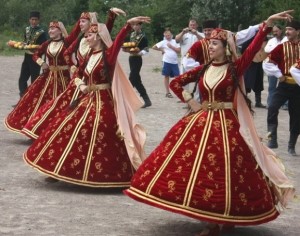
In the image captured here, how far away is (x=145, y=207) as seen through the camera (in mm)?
8055

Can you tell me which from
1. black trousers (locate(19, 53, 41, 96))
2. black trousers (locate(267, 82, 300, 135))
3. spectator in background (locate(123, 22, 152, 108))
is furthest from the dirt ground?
spectator in background (locate(123, 22, 152, 108))

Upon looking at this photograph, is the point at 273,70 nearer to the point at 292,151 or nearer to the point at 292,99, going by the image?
the point at 292,99

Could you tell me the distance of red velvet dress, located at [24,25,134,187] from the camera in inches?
337

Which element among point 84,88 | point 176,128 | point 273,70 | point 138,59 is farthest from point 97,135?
point 138,59

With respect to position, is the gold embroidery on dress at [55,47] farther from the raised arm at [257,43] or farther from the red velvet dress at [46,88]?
the raised arm at [257,43]

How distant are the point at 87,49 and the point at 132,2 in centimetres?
4213

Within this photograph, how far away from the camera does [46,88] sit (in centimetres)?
1184

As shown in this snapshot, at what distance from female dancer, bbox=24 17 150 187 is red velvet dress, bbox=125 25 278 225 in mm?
1606

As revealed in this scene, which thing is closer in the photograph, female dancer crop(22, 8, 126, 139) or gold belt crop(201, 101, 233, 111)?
gold belt crop(201, 101, 233, 111)

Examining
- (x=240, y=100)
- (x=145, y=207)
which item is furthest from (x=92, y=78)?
(x=240, y=100)

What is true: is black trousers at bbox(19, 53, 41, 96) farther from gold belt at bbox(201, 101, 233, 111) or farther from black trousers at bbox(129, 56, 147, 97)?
gold belt at bbox(201, 101, 233, 111)

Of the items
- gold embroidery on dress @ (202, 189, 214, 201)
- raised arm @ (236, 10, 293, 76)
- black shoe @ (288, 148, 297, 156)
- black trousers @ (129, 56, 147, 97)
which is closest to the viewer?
gold embroidery on dress @ (202, 189, 214, 201)

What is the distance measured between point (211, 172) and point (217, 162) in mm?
98

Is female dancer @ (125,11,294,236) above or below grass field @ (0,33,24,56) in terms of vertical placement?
above
